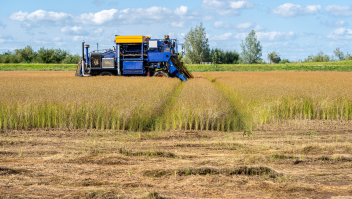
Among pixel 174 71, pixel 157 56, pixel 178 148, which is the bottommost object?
pixel 178 148

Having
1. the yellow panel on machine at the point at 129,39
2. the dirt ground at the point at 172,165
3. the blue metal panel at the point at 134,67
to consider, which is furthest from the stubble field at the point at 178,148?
the yellow panel on machine at the point at 129,39

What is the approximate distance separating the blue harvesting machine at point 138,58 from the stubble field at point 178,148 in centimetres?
1185

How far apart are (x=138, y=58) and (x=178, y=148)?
16932 mm

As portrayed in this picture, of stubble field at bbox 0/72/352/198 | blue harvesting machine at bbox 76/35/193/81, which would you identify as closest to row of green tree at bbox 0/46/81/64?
blue harvesting machine at bbox 76/35/193/81

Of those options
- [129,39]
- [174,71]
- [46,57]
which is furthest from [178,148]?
[46,57]

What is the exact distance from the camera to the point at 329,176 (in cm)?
467

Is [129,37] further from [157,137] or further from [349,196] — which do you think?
[349,196]

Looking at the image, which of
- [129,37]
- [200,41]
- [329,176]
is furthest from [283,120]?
[200,41]

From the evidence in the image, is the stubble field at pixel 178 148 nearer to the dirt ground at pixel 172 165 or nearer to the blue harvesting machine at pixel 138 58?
the dirt ground at pixel 172 165

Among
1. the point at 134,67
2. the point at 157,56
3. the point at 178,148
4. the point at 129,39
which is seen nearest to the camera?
the point at 178,148

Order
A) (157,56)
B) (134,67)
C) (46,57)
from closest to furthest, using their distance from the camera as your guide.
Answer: (157,56)
(134,67)
(46,57)

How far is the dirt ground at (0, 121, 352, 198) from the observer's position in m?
4.10

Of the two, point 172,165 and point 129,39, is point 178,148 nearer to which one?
point 172,165

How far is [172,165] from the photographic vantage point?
5094 mm
